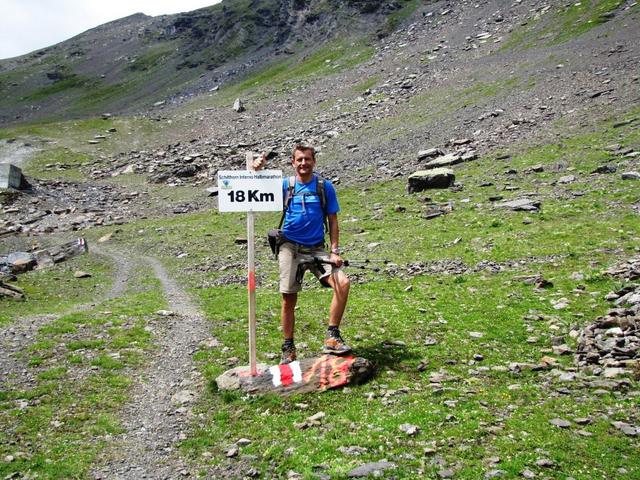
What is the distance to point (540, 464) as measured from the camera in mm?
7980

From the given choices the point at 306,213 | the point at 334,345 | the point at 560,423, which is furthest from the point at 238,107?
the point at 560,423

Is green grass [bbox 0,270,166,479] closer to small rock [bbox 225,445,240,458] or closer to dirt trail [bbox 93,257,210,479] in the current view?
dirt trail [bbox 93,257,210,479]

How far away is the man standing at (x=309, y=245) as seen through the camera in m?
12.1

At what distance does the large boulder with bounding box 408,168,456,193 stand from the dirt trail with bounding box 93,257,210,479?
26.8 metres

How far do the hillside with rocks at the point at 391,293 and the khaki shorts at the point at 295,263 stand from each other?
272 cm

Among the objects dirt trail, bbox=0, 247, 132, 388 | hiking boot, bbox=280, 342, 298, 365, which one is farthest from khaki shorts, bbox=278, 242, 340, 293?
dirt trail, bbox=0, 247, 132, 388

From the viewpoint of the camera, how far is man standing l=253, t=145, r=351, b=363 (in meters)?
12.1

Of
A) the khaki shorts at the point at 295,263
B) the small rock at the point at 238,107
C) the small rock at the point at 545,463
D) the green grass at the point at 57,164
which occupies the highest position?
the small rock at the point at 238,107

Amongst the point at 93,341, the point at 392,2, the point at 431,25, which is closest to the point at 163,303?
the point at 93,341

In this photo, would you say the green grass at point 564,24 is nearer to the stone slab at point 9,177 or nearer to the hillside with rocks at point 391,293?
the hillside with rocks at point 391,293

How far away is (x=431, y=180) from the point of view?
40812 mm

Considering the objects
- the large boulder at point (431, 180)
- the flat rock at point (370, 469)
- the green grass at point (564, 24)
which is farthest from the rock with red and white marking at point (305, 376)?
the green grass at point (564, 24)

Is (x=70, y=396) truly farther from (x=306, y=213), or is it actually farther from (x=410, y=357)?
(x=410, y=357)

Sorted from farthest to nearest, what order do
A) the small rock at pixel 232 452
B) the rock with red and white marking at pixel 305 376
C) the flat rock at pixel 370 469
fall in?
1. the rock with red and white marking at pixel 305 376
2. the small rock at pixel 232 452
3. the flat rock at pixel 370 469
